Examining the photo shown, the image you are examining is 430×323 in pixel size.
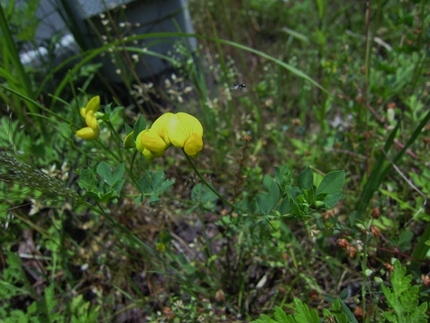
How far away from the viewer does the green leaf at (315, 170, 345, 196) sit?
93 centimetres

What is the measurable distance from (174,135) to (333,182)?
382 millimetres

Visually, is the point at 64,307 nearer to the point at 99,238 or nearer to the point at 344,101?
the point at 99,238

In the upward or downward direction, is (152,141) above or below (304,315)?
above

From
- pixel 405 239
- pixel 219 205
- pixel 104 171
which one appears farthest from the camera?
pixel 219 205

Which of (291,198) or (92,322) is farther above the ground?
(291,198)

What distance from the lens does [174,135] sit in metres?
0.86

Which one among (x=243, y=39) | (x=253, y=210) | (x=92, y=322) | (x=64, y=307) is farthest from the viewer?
(x=243, y=39)

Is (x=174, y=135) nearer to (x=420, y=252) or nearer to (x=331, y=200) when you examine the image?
(x=331, y=200)

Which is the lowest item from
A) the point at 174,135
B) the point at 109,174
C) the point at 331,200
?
the point at 331,200

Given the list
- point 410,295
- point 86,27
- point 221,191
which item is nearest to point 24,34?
point 86,27

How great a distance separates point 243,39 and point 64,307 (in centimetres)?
191

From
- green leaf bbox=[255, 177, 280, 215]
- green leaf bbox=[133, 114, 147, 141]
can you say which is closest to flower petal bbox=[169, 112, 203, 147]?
green leaf bbox=[133, 114, 147, 141]

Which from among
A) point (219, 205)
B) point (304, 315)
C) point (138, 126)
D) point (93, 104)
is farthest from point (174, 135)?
point (219, 205)

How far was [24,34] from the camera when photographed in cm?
185
